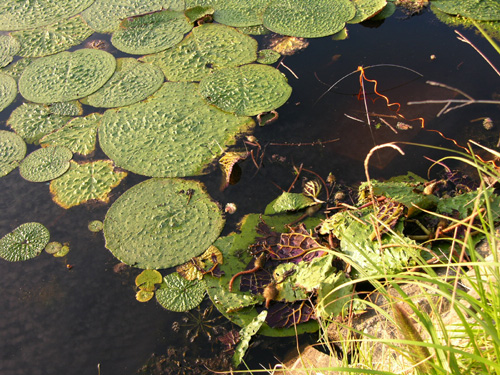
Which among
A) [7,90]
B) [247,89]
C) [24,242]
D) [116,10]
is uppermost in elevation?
[116,10]

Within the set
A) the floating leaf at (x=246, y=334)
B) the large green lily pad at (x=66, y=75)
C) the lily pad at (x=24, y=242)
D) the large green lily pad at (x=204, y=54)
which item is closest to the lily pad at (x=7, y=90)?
the large green lily pad at (x=66, y=75)

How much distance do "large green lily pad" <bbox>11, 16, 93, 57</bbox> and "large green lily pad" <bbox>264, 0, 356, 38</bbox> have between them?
4.56 ft

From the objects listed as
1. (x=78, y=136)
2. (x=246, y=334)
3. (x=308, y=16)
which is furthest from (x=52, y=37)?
(x=246, y=334)

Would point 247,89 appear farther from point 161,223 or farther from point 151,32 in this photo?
point 161,223

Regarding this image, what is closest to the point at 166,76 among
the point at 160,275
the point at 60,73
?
the point at 60,73

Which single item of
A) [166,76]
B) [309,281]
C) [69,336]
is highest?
[166,76]

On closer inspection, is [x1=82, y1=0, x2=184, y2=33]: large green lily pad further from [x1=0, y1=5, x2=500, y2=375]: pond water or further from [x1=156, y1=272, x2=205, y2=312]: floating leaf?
[x1=156, y1=272, x2=205, y2=312]: floating leaf

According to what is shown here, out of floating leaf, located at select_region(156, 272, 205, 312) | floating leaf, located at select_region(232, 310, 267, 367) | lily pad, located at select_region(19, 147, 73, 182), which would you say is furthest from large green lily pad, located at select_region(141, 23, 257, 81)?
floating leaf, located at select_region(232, 310, 267, 367)

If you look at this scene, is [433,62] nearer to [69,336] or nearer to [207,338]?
[207,338]

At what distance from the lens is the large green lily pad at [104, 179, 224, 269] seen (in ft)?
7.11

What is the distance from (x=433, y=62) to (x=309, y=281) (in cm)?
191

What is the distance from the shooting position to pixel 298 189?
2379mm

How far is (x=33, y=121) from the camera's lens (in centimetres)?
277

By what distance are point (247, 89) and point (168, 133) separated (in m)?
0.59
